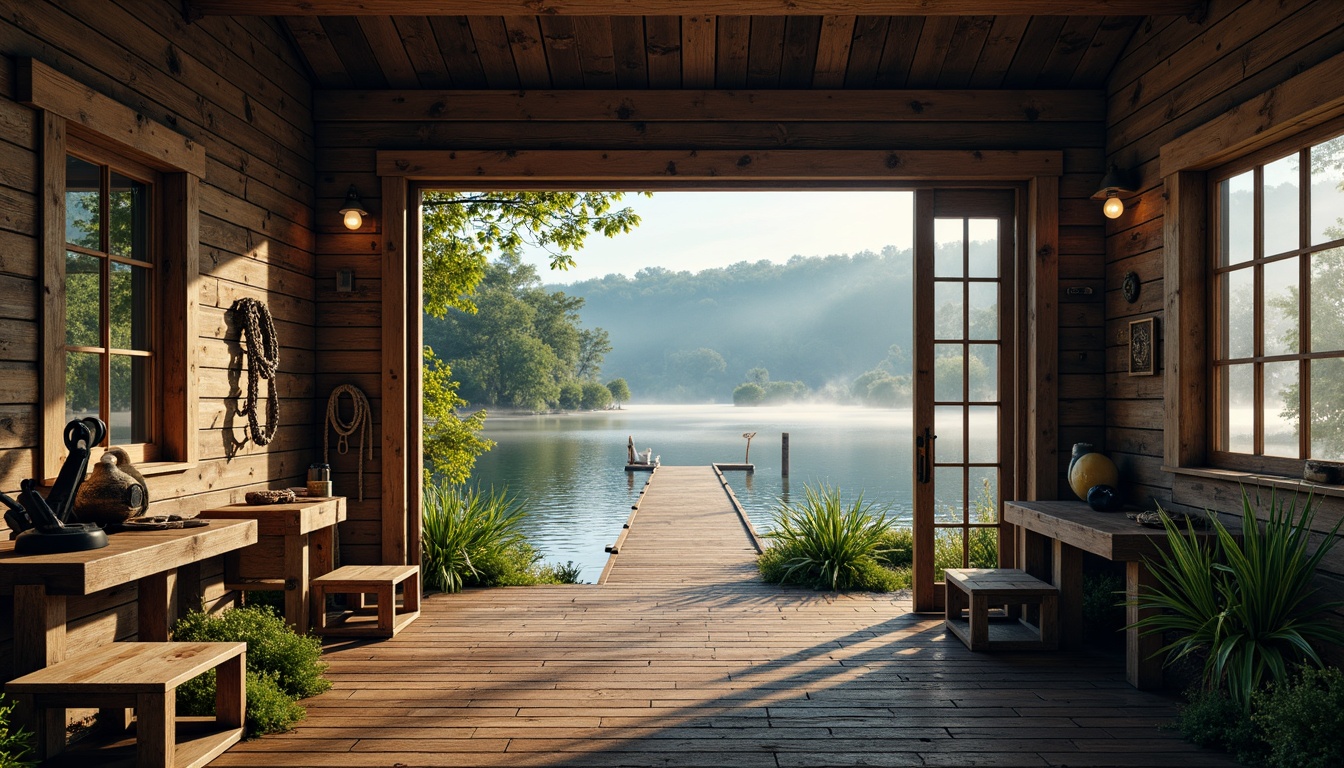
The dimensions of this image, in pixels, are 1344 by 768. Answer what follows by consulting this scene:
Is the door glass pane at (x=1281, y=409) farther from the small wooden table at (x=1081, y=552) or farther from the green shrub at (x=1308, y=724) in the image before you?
the green shrub at (x=1308, y=724)

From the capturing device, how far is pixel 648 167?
4.73 metres

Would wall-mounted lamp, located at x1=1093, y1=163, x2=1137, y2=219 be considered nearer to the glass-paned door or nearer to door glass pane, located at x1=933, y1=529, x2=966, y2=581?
the glass-paned door

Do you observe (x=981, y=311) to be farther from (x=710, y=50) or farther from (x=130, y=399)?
(x=130, y=399)

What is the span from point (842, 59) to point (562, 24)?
1503 millimetres

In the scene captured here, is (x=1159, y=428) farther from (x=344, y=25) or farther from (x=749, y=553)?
(x=344, y=25)

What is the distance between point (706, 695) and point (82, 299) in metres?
2.85

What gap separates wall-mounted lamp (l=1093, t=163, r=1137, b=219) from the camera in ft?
14.2

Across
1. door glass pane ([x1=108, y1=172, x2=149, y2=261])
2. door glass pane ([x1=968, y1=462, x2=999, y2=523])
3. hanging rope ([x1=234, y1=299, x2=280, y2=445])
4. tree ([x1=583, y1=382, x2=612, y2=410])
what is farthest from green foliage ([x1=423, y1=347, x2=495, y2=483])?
tree ([x1=583, y1=382, x2=612, y2=410])

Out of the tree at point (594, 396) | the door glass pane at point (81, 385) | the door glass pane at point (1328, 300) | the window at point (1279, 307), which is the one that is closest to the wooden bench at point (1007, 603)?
the window at point (1279, 307)

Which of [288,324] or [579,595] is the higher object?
[288,324]

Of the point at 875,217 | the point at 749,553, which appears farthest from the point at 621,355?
the point at 749,553

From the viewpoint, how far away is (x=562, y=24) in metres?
4.43

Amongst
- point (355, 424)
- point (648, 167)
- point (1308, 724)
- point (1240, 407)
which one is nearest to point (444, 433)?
point (355, 424)

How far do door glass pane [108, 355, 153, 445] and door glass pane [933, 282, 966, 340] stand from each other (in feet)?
12.9
